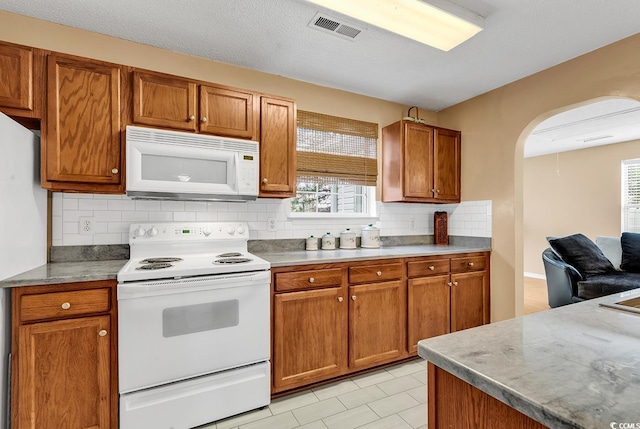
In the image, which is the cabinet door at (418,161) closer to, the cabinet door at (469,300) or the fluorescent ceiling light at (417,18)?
the cabinet door at (469,300)

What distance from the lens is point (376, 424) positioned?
1.91 metres

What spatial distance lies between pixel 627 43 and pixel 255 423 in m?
3.55

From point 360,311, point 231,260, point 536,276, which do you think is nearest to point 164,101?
point 231,260

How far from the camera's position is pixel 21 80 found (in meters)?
1.82

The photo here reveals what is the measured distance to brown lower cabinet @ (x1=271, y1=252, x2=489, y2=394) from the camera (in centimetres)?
218

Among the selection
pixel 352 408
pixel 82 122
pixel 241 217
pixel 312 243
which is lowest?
pixel 352 408

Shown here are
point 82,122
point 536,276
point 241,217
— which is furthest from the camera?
point 536,276

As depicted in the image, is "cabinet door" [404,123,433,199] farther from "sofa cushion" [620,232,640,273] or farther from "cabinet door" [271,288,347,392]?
"sofa cushion" [620,232,640,273]

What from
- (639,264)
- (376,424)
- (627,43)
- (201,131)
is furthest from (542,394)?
(639,264)

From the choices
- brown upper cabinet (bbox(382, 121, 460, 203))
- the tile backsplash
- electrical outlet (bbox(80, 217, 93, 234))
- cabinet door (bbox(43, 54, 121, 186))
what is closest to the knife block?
the tile backsplash

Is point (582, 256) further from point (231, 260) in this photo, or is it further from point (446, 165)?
point (231, 260)

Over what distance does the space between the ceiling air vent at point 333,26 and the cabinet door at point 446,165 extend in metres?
1.57

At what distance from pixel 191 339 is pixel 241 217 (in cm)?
109

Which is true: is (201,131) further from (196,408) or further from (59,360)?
(196,408)
